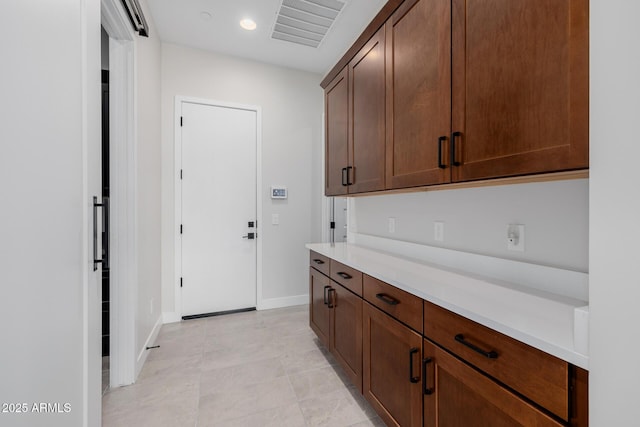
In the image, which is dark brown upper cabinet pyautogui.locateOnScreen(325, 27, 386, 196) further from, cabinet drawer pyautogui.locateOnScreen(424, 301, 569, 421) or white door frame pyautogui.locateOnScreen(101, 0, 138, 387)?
white door frame pyautogui.locateOnScreen(101, 0, 138, 387)

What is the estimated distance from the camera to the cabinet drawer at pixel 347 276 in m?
1.71

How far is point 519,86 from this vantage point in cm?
96

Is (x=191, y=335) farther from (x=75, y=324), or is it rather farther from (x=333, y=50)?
(x=333, y=50)

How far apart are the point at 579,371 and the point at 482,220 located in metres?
0.89

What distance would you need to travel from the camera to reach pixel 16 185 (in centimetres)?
75

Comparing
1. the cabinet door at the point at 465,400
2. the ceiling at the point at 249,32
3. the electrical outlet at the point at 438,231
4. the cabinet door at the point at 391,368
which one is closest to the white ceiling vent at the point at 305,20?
the ceiling at the point at 249,32

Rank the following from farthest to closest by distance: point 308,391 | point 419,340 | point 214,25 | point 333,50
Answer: point 333,50
point 214,25
point 308,391
point 419,340

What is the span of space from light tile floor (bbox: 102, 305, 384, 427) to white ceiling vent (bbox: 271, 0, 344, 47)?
2950mm

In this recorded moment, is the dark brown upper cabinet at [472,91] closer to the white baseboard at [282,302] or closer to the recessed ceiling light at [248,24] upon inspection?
the recessed ceiling light at [248,24]

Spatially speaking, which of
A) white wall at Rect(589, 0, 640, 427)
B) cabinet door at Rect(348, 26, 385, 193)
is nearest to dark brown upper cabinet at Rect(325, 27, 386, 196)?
cabinet door at Rect(348, 26, 385, 193)

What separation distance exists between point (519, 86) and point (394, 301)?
1.00 meters

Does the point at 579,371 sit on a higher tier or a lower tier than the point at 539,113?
lower

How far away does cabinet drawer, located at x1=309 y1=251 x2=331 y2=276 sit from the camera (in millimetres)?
2181

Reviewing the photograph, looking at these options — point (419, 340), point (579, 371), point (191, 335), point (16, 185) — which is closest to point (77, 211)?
point (16, 185)
